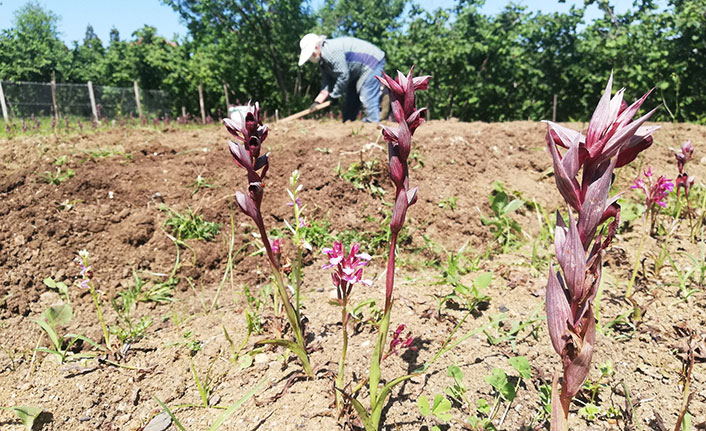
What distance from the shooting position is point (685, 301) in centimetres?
194

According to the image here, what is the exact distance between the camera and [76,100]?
19.3 metres

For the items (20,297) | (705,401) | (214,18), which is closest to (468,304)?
(705,401)

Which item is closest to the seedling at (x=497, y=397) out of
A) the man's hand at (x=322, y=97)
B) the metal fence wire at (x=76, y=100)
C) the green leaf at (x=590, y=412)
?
the green leaf at (x=590, y=412)

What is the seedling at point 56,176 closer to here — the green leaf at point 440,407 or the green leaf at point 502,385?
the green leaf at point 440,407

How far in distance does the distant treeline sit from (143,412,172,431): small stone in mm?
3081

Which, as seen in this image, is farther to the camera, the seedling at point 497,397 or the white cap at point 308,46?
the white cap at point 308,46

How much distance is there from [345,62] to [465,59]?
231 inches

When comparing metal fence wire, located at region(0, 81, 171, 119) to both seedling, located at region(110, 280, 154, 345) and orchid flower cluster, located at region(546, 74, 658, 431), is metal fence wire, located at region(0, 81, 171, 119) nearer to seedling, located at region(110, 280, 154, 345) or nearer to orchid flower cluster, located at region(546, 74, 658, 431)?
seedling, located at region(110, 280, 154, 345)

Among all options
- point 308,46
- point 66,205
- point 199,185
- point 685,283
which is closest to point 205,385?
point 199,185

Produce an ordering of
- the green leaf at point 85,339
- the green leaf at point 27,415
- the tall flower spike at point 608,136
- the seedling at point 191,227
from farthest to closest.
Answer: the seedling at point 191,227 < the green leaf at point 85,339 < the green leaf at point 27,415 < the tall flower spike at point 608,136

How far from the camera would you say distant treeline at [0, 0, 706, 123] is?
27.9 feet

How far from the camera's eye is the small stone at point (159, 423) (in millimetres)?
1478

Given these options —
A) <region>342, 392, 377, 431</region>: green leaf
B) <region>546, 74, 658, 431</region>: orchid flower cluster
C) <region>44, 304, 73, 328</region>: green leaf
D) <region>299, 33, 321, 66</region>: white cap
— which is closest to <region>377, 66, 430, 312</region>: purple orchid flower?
<region>546, 74, 658, 431</region>: orchid flower cluster

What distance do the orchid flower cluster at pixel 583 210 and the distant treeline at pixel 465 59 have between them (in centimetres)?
217
